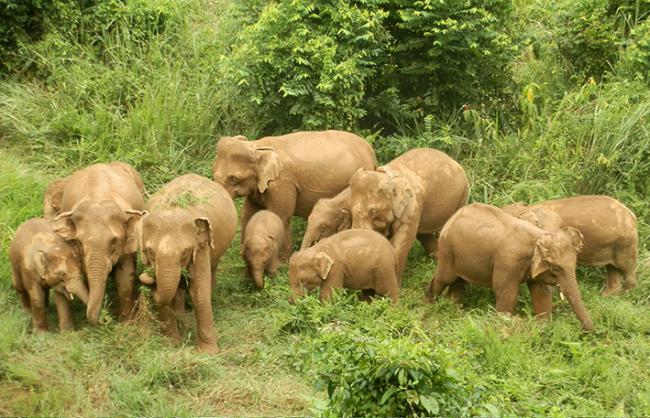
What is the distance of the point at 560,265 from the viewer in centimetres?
800

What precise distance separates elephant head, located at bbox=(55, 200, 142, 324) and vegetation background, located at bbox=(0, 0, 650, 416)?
279 millimetres

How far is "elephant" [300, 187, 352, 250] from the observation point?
9102 mm

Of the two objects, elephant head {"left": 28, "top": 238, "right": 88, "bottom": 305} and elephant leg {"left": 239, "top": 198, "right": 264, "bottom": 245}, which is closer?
elephant head {"left": 28, "top": 238, "right": 88, "bottom": 305}

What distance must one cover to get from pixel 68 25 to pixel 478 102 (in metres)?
4.88

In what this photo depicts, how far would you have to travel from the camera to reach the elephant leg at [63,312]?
7953 millimetres

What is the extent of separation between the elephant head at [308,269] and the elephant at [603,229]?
5.99 ft

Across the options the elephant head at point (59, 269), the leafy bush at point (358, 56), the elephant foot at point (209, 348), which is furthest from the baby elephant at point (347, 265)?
the leafy bush at point (358, 56)

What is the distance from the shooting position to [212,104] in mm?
11305

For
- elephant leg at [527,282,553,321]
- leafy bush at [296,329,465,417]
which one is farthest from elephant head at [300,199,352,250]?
leafy bush at [296,329,465,417]

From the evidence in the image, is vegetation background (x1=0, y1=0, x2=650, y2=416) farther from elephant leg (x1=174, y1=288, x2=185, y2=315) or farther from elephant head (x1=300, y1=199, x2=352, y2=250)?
elephant head (x1=300, y1=199, x2=352, y2=250)

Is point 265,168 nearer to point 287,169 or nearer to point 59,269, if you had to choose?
point 287,169

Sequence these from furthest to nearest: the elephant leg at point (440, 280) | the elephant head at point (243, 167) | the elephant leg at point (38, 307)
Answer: the elephant head at point (243, 167) < the elephant leg at point (440, 280) < the elephant leg at point (38, 307)

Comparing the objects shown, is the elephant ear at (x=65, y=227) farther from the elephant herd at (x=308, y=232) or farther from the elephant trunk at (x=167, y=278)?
the elephant trunk at (x=167, y=278)

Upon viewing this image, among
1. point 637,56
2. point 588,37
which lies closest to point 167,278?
point 637,56
